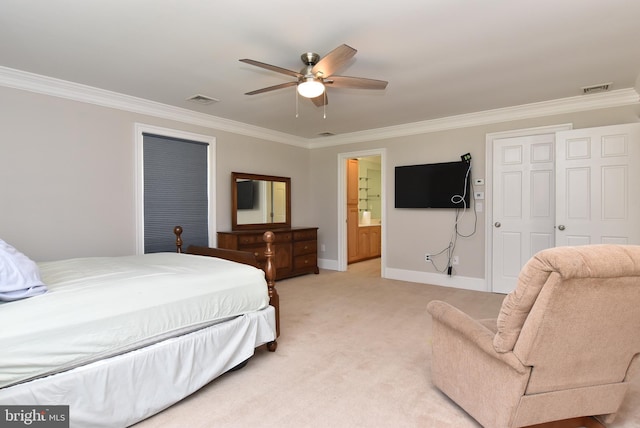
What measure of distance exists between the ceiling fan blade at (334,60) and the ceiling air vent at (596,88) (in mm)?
2920

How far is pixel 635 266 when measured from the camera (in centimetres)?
133

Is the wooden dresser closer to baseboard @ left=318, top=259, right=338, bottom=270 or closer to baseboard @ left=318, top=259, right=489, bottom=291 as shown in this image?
baseboard @ left=318, top=259, right=338, bottom=270

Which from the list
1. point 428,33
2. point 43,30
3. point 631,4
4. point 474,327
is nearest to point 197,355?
point 474,327

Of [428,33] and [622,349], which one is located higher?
[428,33]

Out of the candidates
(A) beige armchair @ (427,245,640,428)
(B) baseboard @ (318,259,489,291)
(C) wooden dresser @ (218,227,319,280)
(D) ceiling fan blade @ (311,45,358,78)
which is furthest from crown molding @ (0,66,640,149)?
(A) beige armchair @ (427,245,640,428)

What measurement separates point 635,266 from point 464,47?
2053 mm

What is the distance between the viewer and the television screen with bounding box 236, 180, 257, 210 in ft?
16.9

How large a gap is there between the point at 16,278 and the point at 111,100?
2.79m

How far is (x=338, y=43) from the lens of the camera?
8.51 ft

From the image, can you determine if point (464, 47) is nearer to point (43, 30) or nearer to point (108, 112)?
point (43, 30)

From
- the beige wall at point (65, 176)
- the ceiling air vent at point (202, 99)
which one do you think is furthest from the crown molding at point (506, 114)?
the beige wall at point (65, 176)

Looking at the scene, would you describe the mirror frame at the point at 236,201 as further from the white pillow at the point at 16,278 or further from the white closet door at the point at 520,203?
the white pillow at the point at 16,278

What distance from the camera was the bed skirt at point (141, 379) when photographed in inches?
60.6

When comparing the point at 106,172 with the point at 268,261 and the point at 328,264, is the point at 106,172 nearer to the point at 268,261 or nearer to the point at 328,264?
the point at 268,261
